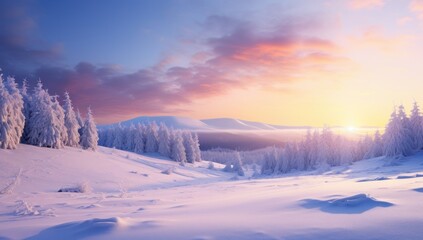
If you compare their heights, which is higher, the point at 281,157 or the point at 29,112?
the point at 29,112

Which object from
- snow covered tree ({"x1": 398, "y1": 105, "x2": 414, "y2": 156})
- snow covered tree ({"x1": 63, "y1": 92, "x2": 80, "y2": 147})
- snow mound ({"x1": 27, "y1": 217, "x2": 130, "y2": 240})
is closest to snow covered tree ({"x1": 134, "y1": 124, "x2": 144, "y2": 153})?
snow covered tree ({"x1": 63, "y1": 92, "x2": 80, "y2": 147})

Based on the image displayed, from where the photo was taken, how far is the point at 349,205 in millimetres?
6629

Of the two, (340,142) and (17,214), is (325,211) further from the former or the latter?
(340,142)

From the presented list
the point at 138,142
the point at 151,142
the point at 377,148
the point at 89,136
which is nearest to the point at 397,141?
the point at 377,148

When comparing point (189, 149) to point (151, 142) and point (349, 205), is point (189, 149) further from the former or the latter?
point (349, 205)

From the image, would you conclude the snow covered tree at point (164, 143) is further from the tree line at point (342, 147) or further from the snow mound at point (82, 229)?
the snow mound at point (82, 229)

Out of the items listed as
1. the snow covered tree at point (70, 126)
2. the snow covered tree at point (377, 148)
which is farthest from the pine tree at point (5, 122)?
the snow covered tree at point (377, 148)

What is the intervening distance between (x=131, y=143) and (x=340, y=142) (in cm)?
6042

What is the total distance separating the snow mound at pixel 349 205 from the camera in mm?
6258

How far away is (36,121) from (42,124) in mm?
958

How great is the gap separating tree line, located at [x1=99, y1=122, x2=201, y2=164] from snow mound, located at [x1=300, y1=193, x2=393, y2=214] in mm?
72491

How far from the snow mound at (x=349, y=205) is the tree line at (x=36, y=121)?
3728cm

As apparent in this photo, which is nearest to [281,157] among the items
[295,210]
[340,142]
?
[340,142]

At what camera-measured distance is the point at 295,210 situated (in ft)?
22.1
